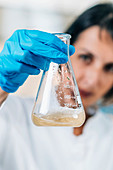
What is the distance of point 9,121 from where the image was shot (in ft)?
4.58

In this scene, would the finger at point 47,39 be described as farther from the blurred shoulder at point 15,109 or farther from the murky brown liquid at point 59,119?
the blurred shoulder at point 15,109

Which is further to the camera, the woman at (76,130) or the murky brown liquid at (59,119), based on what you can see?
the woman at (76,130)

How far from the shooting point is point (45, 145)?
1466 millimetres

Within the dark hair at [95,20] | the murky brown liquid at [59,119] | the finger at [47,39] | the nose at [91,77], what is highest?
the finger at [47,39]

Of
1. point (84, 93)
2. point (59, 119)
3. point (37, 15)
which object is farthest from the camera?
point (37, 15)

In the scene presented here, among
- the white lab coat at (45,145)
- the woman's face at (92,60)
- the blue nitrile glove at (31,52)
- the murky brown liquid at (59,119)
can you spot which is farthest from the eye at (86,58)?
the murky brown liquid at (59,119)

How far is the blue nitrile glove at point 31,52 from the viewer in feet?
2.45

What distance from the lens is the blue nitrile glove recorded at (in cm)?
75

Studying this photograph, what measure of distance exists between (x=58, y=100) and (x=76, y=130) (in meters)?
1.00

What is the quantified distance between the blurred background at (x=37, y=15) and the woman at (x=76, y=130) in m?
1.38

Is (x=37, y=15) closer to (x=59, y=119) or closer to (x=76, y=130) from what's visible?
(x=76, y=130)

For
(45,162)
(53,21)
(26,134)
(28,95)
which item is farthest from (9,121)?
(53,21)

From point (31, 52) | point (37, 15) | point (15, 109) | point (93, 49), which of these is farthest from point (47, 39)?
point (37, 15)

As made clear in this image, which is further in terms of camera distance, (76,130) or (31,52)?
(76,130)
